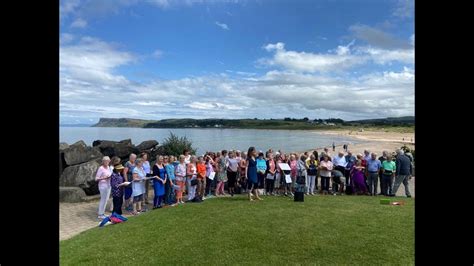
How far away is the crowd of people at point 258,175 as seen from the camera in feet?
44.5

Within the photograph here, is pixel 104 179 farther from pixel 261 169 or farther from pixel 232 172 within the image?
pixel 261 169

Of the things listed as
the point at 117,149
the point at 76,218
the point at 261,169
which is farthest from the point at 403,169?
the point at 117,149

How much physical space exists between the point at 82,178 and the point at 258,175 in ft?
27.0

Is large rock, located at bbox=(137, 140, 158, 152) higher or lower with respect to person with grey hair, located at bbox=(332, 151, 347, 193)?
higher

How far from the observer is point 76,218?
39.7ft

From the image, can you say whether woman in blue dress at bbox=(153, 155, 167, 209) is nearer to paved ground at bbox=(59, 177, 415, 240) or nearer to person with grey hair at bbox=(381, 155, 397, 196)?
paved ground at bbox=(59, 177, 415, 240)

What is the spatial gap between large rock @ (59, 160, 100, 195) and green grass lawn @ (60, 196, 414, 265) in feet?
18.2

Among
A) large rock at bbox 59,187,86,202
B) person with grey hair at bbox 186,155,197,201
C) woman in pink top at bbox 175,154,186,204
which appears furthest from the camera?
large rock at bbox 59,187,86,202

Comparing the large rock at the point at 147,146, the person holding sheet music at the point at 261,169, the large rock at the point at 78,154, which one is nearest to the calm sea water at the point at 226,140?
the large rock at the point at 147,146

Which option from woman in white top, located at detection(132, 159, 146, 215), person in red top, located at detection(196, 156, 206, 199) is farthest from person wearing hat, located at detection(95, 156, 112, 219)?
person in red top, located at detection(196, 156, 206, 199)

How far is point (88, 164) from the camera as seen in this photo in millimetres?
17312

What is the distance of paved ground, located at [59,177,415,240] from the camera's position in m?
10.5
